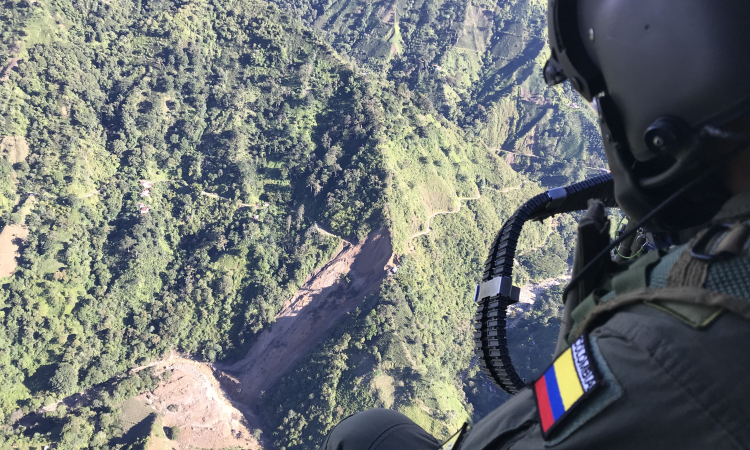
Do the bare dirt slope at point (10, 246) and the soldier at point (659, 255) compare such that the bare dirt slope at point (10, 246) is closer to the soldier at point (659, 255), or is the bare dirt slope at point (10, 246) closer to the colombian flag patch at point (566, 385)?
the soldier at point (659, 255)

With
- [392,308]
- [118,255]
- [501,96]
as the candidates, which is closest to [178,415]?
[118,255]

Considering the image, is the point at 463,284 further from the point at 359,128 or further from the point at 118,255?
the point at 118,255

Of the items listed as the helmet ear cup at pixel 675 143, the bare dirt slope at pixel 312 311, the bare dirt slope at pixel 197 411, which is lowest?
the bare dirt slope at pixel 197 411

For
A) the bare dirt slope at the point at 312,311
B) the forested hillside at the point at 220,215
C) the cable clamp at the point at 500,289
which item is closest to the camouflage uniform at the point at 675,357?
the cable clamp at the point at 500,289

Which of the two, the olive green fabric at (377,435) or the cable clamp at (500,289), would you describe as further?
the cable clamp at (500,289)

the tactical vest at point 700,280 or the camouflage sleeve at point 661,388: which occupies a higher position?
the tactical vest at point 700,280

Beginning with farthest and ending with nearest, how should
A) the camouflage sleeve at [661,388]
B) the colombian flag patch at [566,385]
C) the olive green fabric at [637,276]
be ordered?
1. the olive green fabric at [637,276]
2. the colombian flag patch at [566,385]
3. the camouflage sleeve at [661,388]

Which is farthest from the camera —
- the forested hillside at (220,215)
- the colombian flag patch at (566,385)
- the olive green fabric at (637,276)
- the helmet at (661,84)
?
the forested hillside at (220,215)
